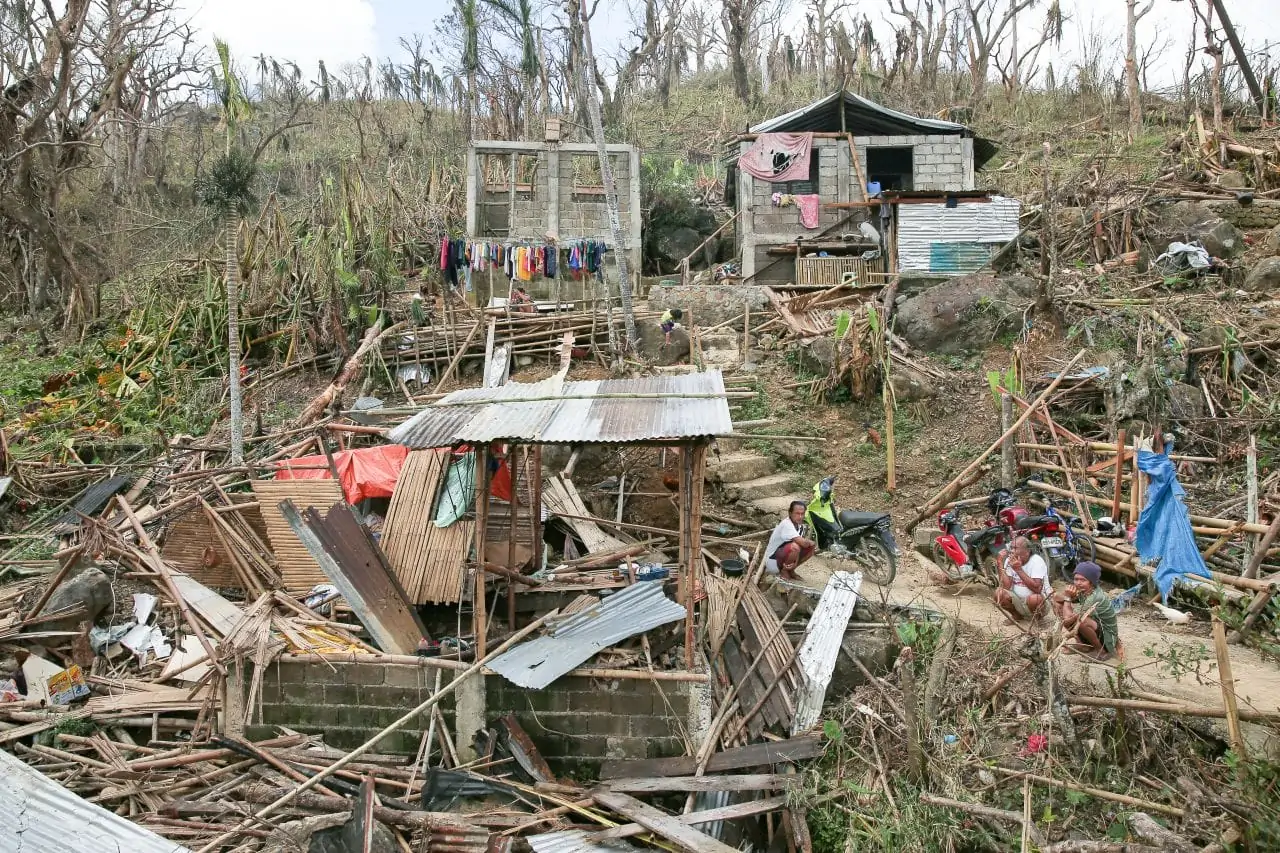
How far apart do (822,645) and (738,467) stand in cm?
405

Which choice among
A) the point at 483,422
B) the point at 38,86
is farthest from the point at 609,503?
the point at 38,86

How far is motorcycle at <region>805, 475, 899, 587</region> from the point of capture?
8.98m

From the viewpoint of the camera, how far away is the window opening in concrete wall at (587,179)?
61.6 ft

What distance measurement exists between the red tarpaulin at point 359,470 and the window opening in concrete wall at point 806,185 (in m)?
12.6

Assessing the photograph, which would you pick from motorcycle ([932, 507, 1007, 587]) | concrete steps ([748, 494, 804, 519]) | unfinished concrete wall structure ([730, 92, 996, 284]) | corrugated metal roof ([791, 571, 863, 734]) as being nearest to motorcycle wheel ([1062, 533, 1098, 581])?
motorcycle ([932, 507, 1007, 587])

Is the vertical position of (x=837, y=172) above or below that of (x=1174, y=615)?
above

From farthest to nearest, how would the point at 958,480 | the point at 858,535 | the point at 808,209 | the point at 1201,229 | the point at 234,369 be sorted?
the point at 808,209 → the point at 1201,229 → the point at 234,369 → the point at 958,480 → the point at 858,535

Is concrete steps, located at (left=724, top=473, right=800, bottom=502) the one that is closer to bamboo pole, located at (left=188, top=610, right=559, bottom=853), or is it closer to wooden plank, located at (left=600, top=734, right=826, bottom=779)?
bamboo pole, located at (left=188, top=610, right=559, bottom=853)

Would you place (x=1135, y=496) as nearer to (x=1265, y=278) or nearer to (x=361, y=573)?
(x=1265, y=278)

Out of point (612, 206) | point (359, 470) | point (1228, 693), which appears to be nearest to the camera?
point (1228, 693)

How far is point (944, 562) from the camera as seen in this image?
31.1 ft

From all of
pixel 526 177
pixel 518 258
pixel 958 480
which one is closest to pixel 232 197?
pixel 518 258

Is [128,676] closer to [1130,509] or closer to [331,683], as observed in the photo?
[331,683]

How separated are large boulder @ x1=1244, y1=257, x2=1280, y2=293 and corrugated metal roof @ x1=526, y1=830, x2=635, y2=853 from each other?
1405cm
